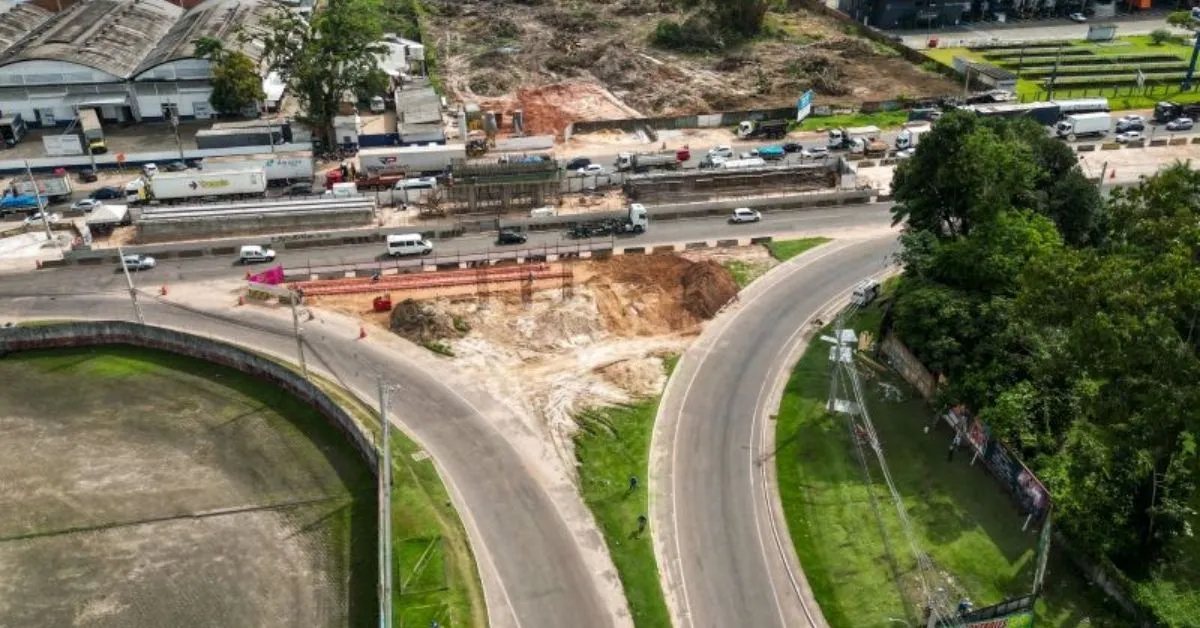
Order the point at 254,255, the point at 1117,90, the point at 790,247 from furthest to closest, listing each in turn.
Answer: the point at 1117,90 < the point at 790,247 < the point at 254,255

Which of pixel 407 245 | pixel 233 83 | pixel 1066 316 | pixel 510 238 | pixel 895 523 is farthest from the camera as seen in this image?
pixel 233 83

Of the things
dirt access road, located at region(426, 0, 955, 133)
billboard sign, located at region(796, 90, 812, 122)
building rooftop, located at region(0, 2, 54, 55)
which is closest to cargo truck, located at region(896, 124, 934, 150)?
billboard sign, located at region(796, 90, 812, 122)

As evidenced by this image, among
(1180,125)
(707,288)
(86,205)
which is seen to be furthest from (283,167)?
(1180,125)

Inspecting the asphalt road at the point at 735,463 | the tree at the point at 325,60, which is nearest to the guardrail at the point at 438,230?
the asphalt road at the point at 735,463

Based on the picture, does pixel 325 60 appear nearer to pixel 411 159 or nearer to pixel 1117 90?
pixel 411 159

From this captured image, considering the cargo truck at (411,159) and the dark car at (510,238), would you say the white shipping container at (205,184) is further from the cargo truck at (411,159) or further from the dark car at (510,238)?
the dark car at (510,238)

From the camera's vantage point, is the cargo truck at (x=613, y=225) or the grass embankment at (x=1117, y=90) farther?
the grass embankment at (x=1117, y=90)
